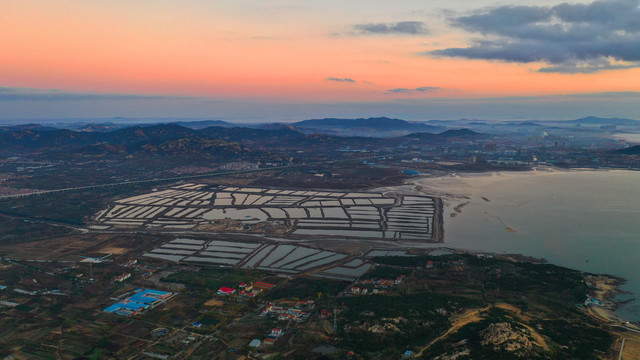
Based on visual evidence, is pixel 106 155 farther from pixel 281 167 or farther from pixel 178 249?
pixel 178 249

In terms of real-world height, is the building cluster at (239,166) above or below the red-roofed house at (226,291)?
above

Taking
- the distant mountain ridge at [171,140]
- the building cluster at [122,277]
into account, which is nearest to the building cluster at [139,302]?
the building cluster at [122,277]

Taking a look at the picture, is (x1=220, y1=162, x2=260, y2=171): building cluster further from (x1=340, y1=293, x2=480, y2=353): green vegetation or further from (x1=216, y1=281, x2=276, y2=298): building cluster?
(x1=340, y1=293, x2=480, y2=353): green vegetation

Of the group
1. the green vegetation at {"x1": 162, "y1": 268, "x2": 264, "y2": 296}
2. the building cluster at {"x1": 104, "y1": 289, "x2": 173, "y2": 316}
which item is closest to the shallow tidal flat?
the green vegetation at {"x1": 162, "y1": 268, "x2": 264, "y2": 296}

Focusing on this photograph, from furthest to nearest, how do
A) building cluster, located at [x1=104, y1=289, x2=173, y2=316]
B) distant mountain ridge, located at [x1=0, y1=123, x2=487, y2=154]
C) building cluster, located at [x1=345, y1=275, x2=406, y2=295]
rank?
distant mountain ridge, located at [x1=0, y1=123, x2=487, y2=154], building cluster, located at [x1=345, y1=275, x2=406, y2=295], building cluster, located at [x1=104, y1=289, x2=173, y2=316]

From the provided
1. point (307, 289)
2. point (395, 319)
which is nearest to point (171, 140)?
point (307, 289)

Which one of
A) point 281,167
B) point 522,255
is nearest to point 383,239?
point 522,255

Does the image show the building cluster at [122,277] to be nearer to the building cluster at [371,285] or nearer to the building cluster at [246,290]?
the building cluster at [246,290]

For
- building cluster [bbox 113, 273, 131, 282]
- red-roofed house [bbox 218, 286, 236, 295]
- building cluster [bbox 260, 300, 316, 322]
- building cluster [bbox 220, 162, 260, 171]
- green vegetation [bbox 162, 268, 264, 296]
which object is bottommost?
building cluster [bbox 113, 273, 131, 282]
